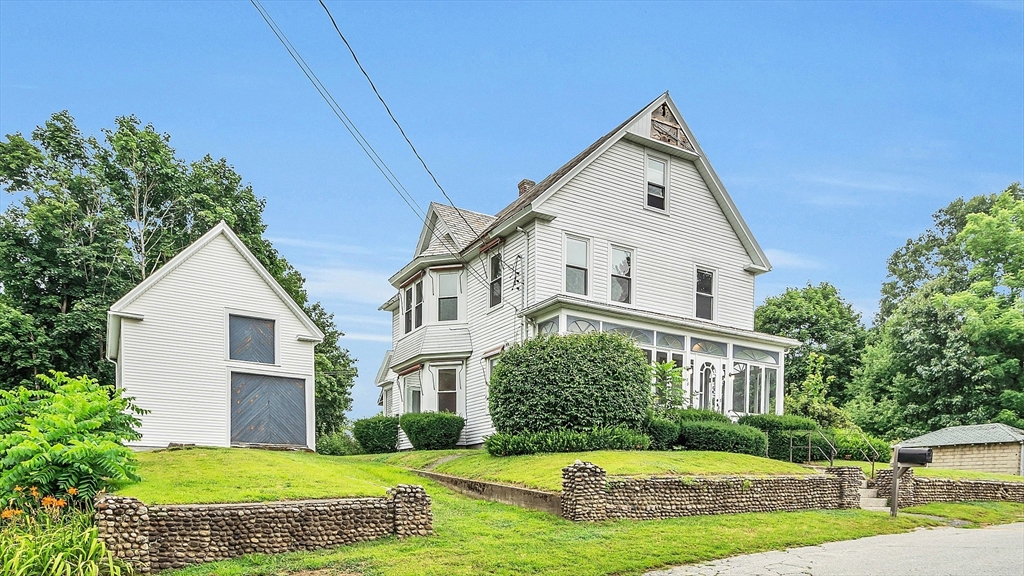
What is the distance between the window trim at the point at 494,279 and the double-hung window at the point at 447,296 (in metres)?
1.96

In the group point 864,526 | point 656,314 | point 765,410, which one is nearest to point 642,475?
point 864,526

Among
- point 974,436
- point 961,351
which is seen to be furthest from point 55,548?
point 961,351

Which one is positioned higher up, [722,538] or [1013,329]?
[1013,329]

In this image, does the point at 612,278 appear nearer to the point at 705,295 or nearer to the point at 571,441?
the point at 705,295

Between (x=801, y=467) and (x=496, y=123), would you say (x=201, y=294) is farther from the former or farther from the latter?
(x=801, y=467)

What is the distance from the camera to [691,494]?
50.9ft

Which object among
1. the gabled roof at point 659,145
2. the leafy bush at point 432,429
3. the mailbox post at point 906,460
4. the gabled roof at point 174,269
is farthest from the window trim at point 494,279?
the mailbox post at point 906,460

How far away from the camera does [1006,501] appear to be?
874 inches

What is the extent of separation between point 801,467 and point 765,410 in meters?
5.64

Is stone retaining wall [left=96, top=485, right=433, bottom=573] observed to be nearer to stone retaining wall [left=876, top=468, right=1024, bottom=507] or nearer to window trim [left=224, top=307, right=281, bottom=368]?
window trim [left=224, top=307, right=281, bottom=368]

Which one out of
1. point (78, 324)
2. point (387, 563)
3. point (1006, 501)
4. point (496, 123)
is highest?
point (496, 123)

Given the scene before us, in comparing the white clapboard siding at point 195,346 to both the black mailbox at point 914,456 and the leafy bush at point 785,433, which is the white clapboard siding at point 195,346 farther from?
the black mailbox at point 914,456

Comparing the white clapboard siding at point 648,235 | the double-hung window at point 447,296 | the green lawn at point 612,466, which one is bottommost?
the green lawn at point 612,466

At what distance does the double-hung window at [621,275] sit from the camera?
980 inches
